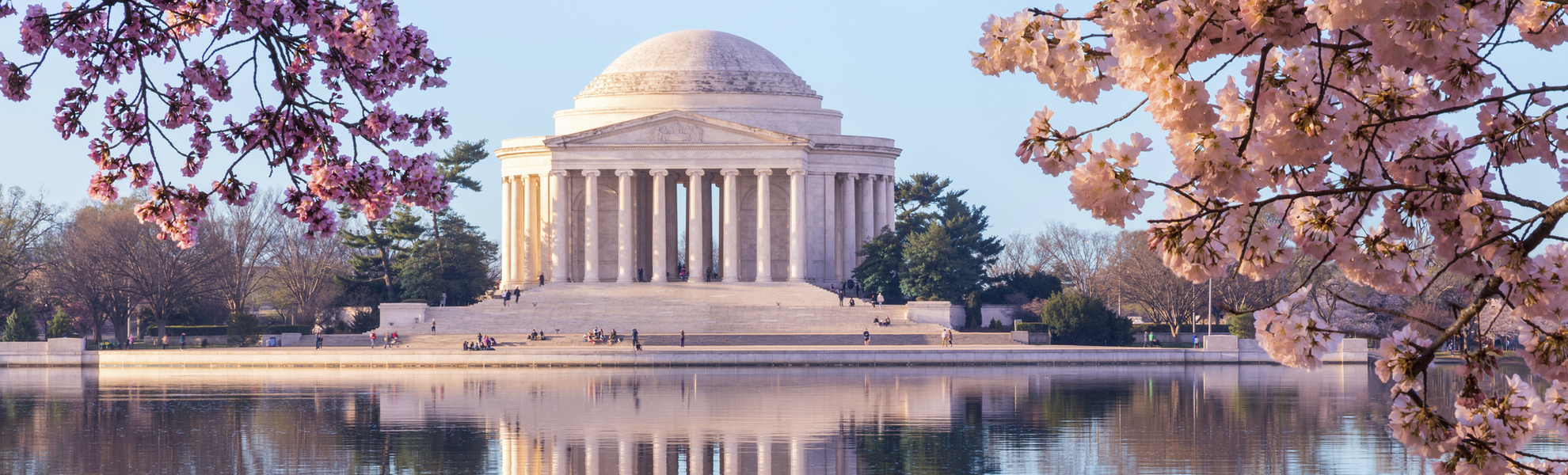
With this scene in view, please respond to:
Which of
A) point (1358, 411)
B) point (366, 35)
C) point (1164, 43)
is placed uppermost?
point (366, 35)

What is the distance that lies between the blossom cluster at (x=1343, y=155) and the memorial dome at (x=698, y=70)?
88.3 m

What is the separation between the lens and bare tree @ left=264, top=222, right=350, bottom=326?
9650 centimetres

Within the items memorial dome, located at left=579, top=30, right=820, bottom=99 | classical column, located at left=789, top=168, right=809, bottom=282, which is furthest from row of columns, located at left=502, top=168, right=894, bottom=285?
memorial dome, located at left=579, top=30, right=820, bottom=99

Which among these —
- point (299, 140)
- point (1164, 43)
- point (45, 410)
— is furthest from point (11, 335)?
point (1164, 43)

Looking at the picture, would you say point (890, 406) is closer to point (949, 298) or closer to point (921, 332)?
point (921, 332)

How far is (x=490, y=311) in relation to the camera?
81.8 meters

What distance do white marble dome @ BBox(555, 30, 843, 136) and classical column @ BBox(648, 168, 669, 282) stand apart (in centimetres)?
463

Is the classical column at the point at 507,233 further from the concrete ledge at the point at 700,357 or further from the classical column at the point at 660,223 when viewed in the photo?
the concrete ledge at the point at 700,357

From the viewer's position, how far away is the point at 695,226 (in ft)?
304

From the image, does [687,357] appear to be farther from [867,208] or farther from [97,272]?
[97,272]

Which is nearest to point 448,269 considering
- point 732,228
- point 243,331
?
point 243,331

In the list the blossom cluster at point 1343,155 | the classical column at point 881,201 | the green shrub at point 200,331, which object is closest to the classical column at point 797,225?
the classical column at point 881,201

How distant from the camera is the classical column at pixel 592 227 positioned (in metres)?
92.5

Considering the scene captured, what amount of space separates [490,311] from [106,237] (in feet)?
68.7
